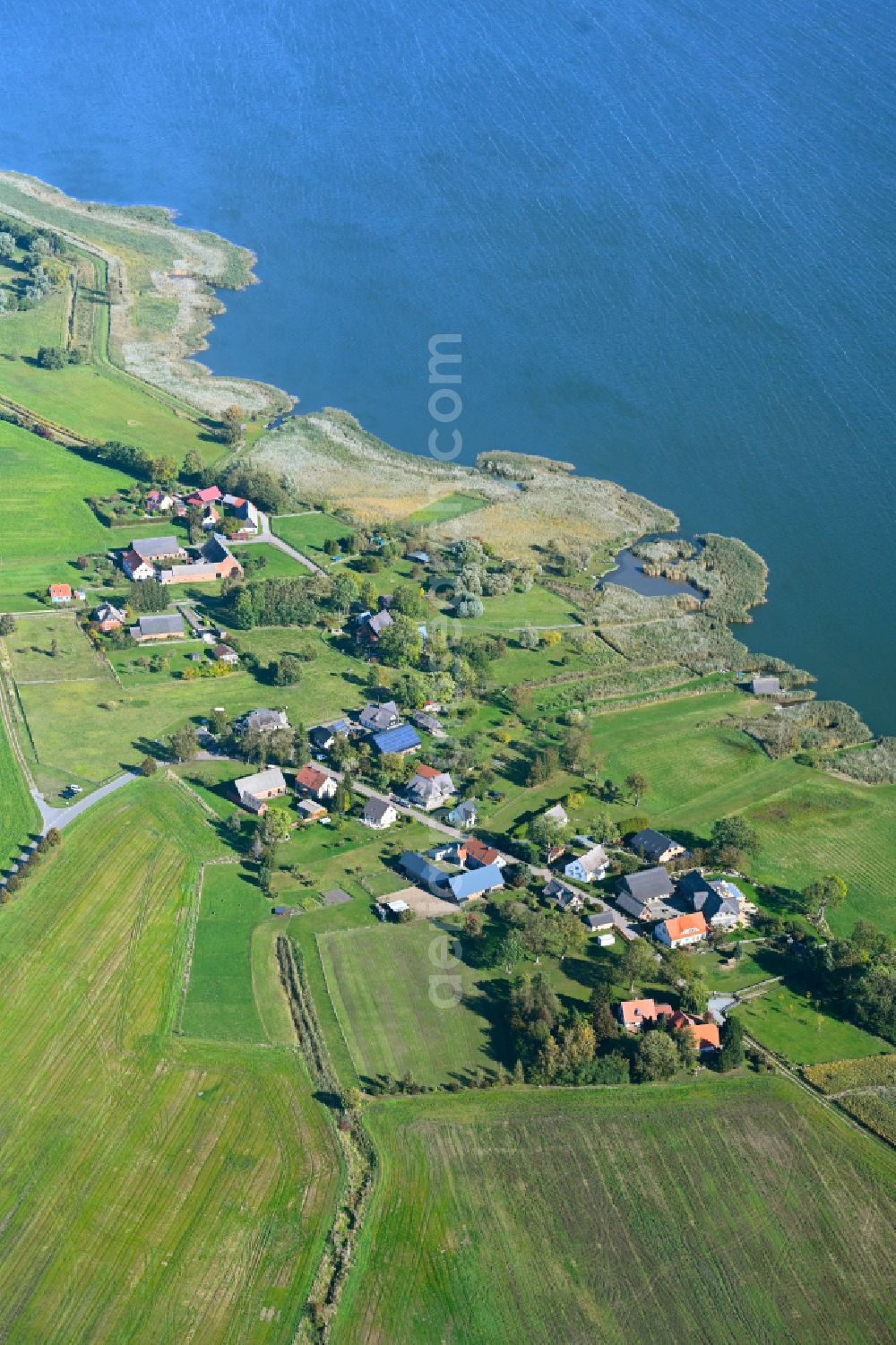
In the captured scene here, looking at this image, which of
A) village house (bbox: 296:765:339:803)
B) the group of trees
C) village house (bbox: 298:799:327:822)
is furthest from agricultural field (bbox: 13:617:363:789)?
village house (bbox: 298:799:327:822)

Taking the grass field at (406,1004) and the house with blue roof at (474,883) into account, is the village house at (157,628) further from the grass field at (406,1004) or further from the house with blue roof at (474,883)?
the grass field at (406,1004)

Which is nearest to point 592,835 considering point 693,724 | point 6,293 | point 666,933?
point 666,933

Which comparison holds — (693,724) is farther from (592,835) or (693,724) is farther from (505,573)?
(505,573)

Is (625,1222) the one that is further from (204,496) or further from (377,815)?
(204,496)

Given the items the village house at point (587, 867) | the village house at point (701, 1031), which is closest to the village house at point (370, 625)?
the village house at point (587, 867)

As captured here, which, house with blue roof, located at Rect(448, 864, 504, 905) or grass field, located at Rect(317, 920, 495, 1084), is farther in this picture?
house with blue roof, located at Rect(448, 864, 504, 905)

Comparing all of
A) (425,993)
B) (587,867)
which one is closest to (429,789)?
(587,867)

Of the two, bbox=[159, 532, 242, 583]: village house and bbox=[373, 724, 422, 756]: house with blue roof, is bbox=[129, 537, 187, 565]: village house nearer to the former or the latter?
bbox=[159, 532, 242, 583]: village house
